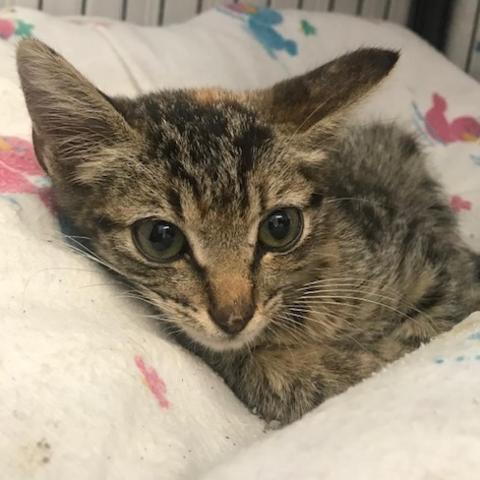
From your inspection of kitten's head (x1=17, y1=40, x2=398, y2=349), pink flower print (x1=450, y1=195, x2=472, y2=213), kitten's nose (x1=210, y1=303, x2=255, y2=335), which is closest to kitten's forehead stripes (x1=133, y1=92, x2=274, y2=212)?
kitten's head (x1=17, y1=40, x2=398, y2=349)

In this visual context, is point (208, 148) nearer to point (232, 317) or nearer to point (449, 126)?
point (232, 317)

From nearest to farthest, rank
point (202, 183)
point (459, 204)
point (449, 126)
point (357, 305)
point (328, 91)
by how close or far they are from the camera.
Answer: point (202, 183)
point (328, 91)
point (357, 305)
point (459, 204)
point (449, 126)

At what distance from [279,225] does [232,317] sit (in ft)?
0.60

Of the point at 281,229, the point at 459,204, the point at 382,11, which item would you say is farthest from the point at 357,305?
the point at 382,11

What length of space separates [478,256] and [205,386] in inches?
30.4

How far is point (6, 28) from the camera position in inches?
70.0

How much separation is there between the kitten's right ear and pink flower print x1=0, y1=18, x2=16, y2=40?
60cm

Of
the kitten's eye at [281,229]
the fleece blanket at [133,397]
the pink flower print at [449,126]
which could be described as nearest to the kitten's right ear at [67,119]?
the fleece blanket at [133,397]

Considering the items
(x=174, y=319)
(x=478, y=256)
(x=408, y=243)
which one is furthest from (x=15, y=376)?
(x=478, y=256)

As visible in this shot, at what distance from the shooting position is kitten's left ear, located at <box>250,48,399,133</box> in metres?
1.23

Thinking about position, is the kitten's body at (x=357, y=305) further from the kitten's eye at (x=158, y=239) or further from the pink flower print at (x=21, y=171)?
the pink flower print at (x=21, y=171)

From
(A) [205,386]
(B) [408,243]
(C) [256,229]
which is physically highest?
(C) [256,229]

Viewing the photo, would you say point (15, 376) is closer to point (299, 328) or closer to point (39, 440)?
point (39, 440)

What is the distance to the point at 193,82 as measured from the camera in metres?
1.95
